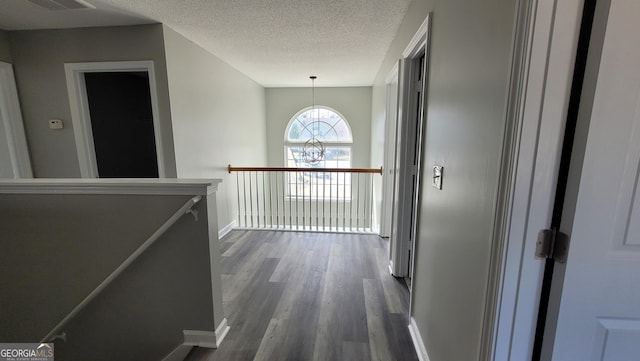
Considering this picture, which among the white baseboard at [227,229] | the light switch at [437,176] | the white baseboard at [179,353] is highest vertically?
the light switch at [437,176]

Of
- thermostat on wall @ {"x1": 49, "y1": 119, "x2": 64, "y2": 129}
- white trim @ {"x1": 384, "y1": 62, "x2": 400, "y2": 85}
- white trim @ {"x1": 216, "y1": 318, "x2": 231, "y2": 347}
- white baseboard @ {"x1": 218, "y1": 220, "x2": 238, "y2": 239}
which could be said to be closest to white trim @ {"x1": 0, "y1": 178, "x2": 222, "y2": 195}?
white trim @ {"x1": 216, "y1": 318, "x2": 231, "y2": 347}

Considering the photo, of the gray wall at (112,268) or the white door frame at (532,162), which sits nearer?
the white door frame at (532,162)

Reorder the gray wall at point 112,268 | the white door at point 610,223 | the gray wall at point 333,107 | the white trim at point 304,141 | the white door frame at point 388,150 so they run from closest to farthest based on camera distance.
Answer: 1. the white door at point 610,223
2. the gray wall at point 112,268
3. the white door frame at point 388,150
4. the gray wall at point 333,107
5. the white trim at point 304,141

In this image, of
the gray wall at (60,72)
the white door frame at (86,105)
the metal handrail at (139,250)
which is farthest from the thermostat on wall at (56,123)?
the metal handrail at (139,250)

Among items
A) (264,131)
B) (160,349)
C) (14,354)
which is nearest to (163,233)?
(160,349)

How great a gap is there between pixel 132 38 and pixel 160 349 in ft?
9.33

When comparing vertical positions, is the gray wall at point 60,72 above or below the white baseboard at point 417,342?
above

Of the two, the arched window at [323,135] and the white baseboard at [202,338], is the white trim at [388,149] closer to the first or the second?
the white baseboard at [202,338]

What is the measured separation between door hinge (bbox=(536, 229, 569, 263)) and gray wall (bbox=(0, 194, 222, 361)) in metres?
1.62

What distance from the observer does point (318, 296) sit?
7.20ft

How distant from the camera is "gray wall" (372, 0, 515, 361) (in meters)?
0.85

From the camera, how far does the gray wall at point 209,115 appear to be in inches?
106

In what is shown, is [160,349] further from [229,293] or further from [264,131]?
[264,131]

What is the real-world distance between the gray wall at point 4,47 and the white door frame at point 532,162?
4428 millimetres
